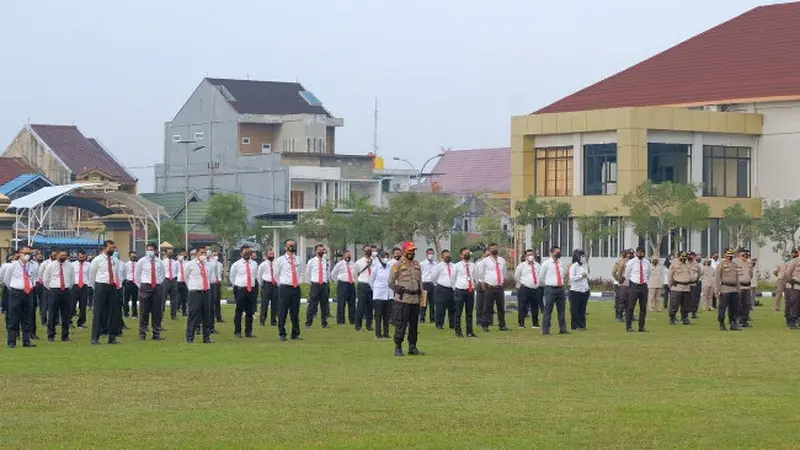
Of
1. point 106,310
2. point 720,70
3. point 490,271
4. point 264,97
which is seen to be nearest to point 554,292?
point 490,271

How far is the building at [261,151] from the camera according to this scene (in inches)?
3885

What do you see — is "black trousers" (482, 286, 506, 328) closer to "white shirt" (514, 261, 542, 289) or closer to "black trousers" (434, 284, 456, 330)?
"black trousers" (434, 284, 456, 330)

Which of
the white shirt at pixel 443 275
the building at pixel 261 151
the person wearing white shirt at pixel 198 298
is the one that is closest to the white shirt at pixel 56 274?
the person wearing white shirt at pixel 198 298

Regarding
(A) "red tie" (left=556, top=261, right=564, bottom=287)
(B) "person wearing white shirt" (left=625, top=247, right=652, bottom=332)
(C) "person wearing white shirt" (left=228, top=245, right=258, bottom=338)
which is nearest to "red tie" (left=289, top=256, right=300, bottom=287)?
(C) "person wearing white shirt" (left=228, top=245, right=258, bottom=338)

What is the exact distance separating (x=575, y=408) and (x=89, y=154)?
8960 centimetres

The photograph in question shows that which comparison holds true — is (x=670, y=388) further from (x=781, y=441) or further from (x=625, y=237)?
(x=625, y=237)

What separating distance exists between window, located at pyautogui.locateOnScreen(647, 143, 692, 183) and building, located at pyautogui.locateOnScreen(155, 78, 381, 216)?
2920 centimetres

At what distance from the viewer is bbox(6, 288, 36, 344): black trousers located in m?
30.8

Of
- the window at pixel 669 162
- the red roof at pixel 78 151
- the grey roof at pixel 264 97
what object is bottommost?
the window at pixel 669 162

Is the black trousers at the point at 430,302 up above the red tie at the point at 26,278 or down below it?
below

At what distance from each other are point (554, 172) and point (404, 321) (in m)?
50.4

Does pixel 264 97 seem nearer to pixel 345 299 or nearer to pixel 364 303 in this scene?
pixel 345 299

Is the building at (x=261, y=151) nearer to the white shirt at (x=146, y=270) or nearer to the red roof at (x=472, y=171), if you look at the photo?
the red roof at (x=472, y=171)

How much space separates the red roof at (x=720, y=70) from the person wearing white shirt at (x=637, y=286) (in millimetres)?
37929
